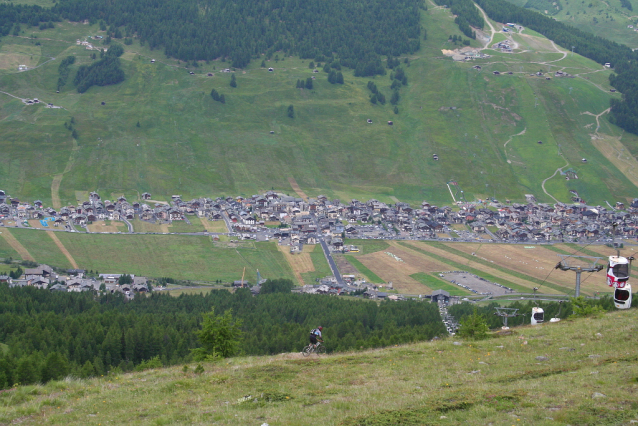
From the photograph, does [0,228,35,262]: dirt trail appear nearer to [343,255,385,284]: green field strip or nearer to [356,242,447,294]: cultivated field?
[343,255,385,284]: green field strip

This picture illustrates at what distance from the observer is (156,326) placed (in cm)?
6531

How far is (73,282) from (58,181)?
6842 cm

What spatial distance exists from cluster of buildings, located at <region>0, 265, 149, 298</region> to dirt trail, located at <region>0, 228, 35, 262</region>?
7.87 metres

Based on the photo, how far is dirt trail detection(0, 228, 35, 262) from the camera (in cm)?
10861

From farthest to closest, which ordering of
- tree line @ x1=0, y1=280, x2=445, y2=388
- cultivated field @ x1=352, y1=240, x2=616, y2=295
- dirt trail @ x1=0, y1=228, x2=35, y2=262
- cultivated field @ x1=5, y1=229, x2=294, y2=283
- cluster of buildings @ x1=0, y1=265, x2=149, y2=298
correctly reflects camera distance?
dirt trail @ x1=0, y1=228, x2=35, y2=262, cultivated field @ x1=5, y1=229, x2=294, y2=283, cultivated field @ x1=352, y1=240, x2=616, y2=295, cluster of buildings @ x1=0, y1=265, x2=149, y2=298, tree line @ x1=0, y1=280, x2=445, y2=388

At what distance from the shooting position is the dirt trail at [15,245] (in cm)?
10861

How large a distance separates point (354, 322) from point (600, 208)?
111389 mm

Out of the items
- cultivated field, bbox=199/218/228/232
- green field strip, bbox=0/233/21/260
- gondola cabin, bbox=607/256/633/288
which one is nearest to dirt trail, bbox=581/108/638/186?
cultivated field, bbox=199/218/228/232

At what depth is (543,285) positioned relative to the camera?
332 ft

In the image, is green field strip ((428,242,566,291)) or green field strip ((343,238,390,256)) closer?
green field strip ((428,242,566,291))

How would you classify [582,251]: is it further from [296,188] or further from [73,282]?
[73,282]

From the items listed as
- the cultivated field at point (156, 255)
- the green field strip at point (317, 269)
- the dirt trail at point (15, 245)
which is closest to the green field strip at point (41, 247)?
the cultivated field at point (156, 255)

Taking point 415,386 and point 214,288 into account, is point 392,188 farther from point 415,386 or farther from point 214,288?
point 415,386

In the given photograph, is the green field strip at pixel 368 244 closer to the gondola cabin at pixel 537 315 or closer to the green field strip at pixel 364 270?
the green field strip at pixel 364 270
